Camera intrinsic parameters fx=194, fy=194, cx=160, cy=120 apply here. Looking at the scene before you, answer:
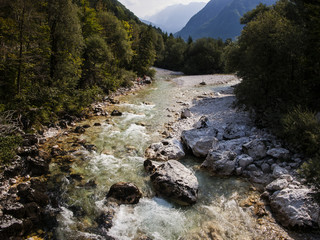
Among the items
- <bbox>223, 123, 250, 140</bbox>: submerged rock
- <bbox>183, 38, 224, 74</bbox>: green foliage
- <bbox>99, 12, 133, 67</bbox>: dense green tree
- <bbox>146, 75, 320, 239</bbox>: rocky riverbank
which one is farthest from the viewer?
<bbox>183, 38, 224, 74</bbox>: green foliage

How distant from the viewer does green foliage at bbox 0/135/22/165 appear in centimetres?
835

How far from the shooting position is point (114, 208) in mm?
7797

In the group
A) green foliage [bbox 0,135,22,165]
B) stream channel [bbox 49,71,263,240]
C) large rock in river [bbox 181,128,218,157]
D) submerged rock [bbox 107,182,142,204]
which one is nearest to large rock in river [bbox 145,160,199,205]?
stream channel [bbox 49,71,263,240]

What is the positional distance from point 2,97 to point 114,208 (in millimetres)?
10005

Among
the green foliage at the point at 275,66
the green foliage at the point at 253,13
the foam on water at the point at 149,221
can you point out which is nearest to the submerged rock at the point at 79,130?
the foam on water at the point at 149,221

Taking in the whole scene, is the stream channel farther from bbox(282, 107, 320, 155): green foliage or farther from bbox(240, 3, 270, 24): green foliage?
bbox(240, 3, 270, 24): green foliage

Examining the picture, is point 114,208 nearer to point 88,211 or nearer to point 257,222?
point 88,211

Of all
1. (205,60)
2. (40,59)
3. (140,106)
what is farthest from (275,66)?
(205,60)

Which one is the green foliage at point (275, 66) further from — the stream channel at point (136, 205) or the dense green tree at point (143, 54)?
the dense green tree at point (143, 54)

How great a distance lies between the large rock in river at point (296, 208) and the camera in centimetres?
677

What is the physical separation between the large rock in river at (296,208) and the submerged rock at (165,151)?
216 inches

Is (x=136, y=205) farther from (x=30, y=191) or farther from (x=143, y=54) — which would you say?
(x=143, y=54)

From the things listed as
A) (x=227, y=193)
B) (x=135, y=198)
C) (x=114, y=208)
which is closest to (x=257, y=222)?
(x=227, y=193)

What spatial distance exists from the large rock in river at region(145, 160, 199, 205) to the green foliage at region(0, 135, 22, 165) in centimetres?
645
